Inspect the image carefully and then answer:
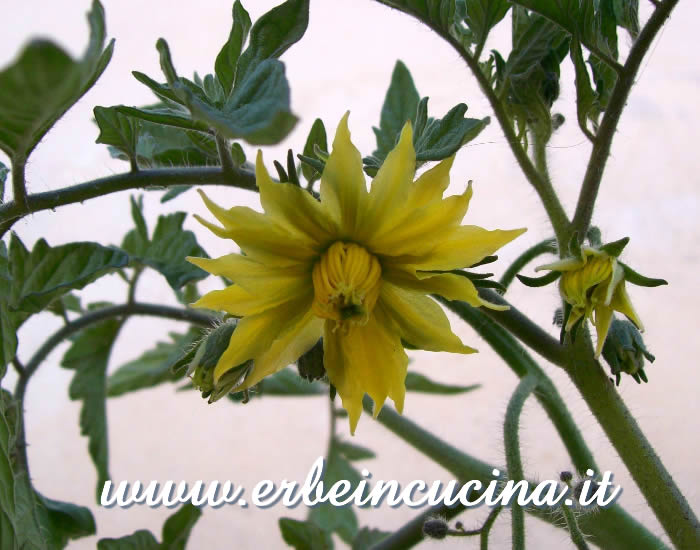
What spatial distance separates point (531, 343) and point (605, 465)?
0.36 meters

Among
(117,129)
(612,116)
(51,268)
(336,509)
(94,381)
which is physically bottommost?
(336,509)

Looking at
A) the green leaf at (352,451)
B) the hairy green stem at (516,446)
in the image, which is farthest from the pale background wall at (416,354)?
the hairy green stem at (516,446)

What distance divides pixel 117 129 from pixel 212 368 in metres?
0.17

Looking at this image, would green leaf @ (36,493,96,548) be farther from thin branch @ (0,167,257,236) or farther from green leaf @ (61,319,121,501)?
thin branch @ (0,167,257,236)

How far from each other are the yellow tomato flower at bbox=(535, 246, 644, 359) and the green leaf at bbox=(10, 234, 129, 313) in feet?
0.92

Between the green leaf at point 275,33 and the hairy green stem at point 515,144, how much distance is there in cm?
10

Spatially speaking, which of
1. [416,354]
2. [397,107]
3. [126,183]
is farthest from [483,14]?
[416,354]

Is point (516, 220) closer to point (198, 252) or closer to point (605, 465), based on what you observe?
point (605, 465)

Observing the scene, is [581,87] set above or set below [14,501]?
above

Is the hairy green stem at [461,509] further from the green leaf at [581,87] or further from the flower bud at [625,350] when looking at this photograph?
the green leaf at [581,87]

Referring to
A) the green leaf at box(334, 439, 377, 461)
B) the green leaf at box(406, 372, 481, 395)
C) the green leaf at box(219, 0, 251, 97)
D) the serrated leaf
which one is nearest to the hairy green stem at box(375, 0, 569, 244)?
the serrated leaf

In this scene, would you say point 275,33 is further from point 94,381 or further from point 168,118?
point 94,381

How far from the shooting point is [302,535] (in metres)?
0.66

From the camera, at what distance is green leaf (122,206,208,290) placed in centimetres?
60
